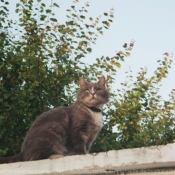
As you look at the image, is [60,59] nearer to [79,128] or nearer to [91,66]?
[91,66]

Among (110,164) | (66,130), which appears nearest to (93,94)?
(66,130)

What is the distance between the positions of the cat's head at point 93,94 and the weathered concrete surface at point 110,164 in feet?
8.28

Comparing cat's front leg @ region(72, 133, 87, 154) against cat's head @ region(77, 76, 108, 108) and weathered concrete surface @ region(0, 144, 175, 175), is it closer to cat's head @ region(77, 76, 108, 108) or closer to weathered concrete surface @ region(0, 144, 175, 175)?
cat's head @ region(77, 76, 108, 108)

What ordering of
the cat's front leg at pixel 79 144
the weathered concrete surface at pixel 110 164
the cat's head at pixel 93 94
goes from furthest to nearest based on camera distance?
the cat's head at pixel 93 94 → the cat's front leg at pixel 79 144 → the weathered concrete surface at pixel 110 164

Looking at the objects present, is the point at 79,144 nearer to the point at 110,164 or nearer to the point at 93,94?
the point at 93,94

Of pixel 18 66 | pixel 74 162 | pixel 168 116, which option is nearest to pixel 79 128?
pixel 74 162

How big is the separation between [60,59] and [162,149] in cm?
581

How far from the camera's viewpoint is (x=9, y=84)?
771cm

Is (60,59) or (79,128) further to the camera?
(60,59)

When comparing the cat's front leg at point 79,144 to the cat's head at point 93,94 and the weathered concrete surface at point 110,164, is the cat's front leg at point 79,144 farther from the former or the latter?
the weathered concrete surface at point 110,164

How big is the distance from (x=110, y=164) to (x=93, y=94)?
9.61 ft

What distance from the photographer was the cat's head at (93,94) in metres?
5.74

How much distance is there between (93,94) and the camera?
5.78 m

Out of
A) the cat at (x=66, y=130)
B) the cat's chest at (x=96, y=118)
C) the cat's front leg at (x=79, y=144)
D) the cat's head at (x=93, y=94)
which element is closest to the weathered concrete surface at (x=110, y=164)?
the cat at (x=66, y=130)
